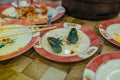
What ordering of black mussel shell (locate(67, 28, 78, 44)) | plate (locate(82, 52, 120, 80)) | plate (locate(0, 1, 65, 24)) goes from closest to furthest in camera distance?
plate (locate(82, 52, 120, 80)) → black mussel shell (locate(67, 28, 78, 44)) → plate (locate(0, 1, 65, 24))

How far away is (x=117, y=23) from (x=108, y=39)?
5.0 inches

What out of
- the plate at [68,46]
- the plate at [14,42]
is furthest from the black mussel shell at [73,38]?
the plate at [14,42]

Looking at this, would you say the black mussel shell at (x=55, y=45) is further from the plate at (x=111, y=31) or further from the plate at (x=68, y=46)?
the plate at (x=111, y=31)

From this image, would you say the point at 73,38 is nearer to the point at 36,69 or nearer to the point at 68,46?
the point at 68,46

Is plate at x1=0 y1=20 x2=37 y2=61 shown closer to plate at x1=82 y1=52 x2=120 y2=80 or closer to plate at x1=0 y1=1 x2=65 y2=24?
plate at x1=0 y1=1 x2=65 y2=24

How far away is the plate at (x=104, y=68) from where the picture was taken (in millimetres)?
343

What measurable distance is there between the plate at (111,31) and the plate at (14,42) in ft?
0.80

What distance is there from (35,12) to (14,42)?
0.24m

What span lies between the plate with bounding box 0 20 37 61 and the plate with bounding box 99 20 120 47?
0.80 feet

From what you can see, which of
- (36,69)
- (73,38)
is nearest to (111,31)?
(73,38)

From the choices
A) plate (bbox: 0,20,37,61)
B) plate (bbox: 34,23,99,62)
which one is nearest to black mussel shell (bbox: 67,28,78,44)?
Result: plate (bbox: 34,23,99,62)

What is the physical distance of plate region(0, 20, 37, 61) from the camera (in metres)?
0.40

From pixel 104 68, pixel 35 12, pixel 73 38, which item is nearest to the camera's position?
pixel 104 68

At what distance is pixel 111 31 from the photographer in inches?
20.9
